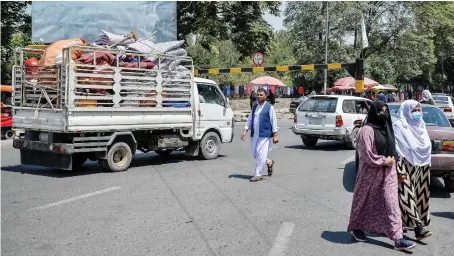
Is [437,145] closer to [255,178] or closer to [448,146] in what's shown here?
[448,146]

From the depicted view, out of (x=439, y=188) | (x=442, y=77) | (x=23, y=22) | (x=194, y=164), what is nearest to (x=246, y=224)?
(x=439, y=188)

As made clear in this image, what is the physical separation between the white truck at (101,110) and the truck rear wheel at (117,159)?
0.02 meters

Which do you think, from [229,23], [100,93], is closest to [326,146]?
[100,93]

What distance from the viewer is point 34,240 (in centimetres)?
570

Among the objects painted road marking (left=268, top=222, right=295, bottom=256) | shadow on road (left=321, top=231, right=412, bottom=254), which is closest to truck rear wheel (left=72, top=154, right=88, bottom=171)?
painted road marking (left=268, top=222, right=295, bottom=256)

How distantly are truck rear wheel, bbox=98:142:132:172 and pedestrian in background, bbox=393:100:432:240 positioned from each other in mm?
6266

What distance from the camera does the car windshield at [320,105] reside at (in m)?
15.5

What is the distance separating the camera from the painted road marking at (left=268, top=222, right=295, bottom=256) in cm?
529

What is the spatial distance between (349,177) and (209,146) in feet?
13.2

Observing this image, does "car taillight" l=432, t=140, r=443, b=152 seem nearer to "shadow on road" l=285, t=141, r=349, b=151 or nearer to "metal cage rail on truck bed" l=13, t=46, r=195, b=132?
"metal cage rail on truck bed" l=13, t=46, r=195, b=132

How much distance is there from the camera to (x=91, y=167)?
464 inches

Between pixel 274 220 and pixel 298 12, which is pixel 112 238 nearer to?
pixel 274 220

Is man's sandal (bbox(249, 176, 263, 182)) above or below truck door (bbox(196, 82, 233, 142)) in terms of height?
below

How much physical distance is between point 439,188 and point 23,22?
76.2ft
